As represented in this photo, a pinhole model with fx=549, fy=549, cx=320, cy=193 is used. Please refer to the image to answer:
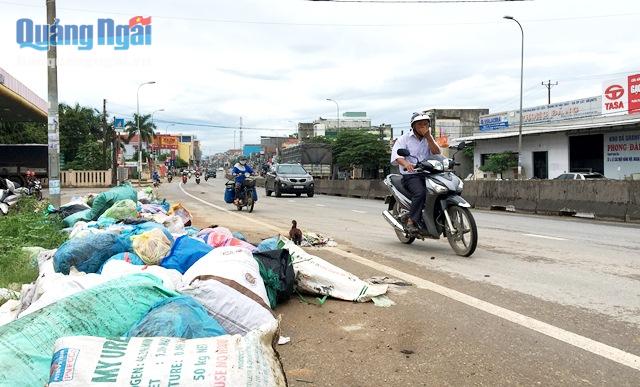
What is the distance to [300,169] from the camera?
27375mm

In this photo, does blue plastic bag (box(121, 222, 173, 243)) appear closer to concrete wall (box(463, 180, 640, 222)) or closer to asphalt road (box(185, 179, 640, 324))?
asphalt road (box(185, 179, 640, 324))

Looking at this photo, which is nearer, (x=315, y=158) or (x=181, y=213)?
(x=181, y=213)

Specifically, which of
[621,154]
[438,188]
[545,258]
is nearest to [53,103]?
[438,188]

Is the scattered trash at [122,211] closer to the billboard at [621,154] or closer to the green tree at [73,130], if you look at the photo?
the billboard at [621,154]

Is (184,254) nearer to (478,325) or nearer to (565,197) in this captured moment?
(478,325)

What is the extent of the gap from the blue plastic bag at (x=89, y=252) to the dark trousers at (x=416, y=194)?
3748 millimetres

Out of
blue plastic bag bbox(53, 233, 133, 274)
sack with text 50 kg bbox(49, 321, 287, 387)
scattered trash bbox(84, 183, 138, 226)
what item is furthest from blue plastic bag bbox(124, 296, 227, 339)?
scattered trash bbox(84, 183, 138, 226)

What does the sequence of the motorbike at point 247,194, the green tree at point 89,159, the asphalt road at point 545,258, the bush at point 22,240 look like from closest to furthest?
the asphalt road at point 545,258 < the bush at point 22,240 < the motorbike at point 247,194 < the green tree at point 89,159

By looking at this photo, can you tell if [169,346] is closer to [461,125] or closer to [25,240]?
[25,240]

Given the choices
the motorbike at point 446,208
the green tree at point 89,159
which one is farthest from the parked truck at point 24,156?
the motorbike at point 446,208

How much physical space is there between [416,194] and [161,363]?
544 cm

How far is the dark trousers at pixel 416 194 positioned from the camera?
713cm

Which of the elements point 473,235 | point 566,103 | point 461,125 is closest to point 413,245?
point 473,235

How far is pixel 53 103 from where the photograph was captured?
40.2 ft
